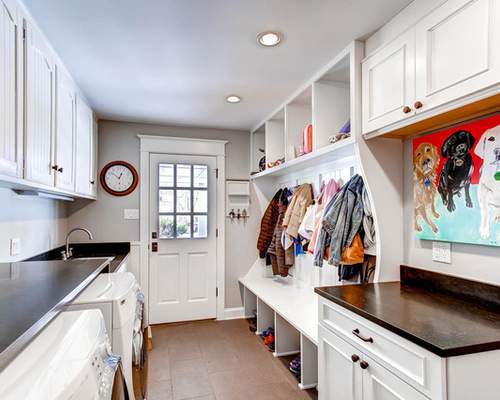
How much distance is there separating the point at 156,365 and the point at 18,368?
7.18 feet

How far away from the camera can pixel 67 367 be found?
0.82 metres

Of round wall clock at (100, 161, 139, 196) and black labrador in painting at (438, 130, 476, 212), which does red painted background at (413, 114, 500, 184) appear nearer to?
black labrador in painting at (438, 130, 476, 212)

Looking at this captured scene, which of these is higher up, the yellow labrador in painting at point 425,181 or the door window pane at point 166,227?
the yellow labrador in painting at point 425,181

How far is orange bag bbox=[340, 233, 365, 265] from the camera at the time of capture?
1.98 m

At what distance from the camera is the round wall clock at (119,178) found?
3502 mm

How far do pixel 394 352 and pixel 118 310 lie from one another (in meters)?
1.26

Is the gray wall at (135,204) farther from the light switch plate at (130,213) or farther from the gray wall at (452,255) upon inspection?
the gray wall at (452,255)

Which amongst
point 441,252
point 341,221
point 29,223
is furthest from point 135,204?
point 441,252

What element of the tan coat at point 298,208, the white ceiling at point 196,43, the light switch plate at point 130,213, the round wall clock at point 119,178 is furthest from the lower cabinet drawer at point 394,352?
the round wall clock at point 119,178

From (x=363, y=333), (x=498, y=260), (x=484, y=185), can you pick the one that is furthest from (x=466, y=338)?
(x=484, y=185)

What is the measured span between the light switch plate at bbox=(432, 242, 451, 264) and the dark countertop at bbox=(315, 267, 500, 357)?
0.09 m

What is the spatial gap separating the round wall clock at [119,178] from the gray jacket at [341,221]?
7.69 ft

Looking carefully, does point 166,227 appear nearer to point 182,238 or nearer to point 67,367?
point 182,238

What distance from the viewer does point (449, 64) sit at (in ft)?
4.42
